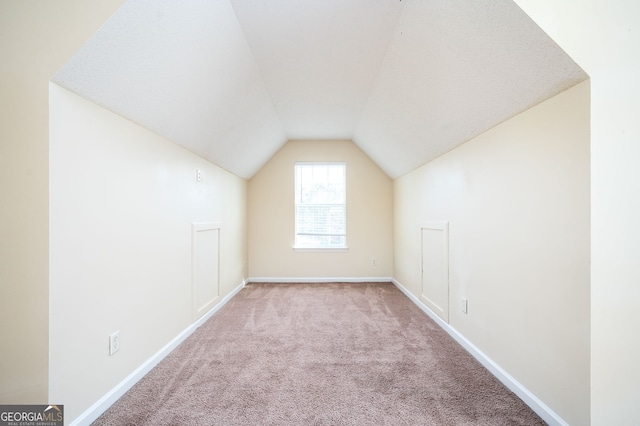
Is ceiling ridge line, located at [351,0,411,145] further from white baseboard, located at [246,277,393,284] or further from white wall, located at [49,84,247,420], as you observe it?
white baseboard, located at [246,277,393,284]

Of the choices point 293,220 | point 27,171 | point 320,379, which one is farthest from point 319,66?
point 293,220

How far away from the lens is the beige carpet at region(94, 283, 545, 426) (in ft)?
4.95

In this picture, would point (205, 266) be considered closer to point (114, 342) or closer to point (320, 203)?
point (114, 342)

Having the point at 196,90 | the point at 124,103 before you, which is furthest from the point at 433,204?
the point at 124,103

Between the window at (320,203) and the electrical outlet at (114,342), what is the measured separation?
3.28m

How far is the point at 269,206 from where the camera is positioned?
4.77m

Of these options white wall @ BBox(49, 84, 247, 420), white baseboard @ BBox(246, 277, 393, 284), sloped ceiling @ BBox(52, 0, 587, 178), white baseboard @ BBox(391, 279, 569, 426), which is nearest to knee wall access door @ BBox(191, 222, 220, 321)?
white wall @ BBox(49, 84, 247, 420)

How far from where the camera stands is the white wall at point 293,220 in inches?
187

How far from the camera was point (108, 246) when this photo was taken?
5.22 feet

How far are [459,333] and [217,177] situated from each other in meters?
3.03

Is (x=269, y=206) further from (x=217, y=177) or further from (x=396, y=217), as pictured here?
(x=396, y=217)

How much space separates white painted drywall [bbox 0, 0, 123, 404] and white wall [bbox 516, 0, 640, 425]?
2.13 meters

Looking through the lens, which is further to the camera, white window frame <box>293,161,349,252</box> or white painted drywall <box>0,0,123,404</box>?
white window frame <box>293,161,349,252</box>

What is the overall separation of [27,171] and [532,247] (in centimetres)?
257
